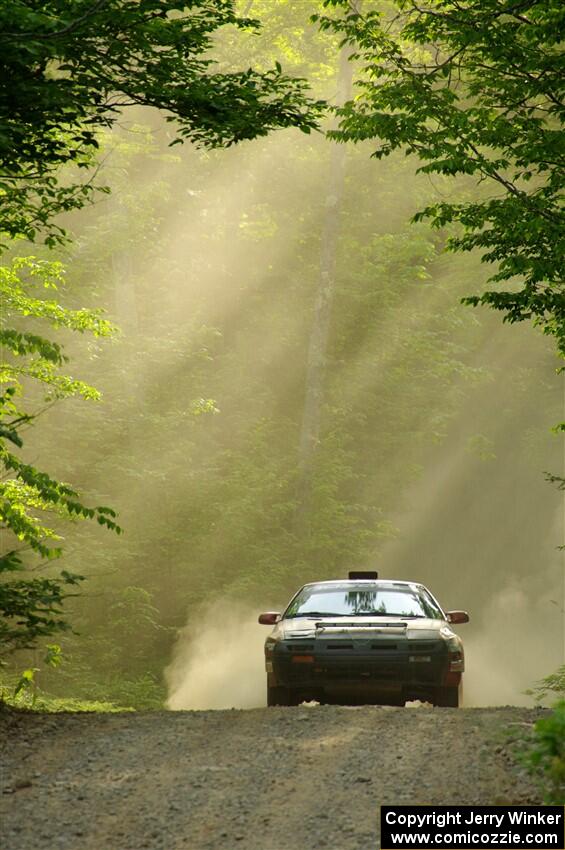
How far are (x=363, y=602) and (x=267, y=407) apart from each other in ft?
70.0

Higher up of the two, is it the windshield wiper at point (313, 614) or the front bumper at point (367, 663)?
the windshield wiper at point (313, 614)

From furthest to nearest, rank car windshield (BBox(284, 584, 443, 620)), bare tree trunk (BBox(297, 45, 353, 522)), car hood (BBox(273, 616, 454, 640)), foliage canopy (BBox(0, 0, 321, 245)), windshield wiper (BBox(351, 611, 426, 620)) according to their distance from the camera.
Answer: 1. bare tree trunk (BBox(297, 45, 353, 522))
2. car windshield (BBox(284, 584, 443, 620))
3. windshield wiper (BBox(351, 611, 426, 620))
4. car hood (BBox(273, 616, 454, 640))
5. foliage canopy (BBox(0, 0, 321, 245))

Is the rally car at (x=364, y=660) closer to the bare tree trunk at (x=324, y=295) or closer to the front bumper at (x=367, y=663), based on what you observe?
the front bumper at (x=367, y=663)

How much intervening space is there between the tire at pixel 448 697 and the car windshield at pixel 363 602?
0.96 metres

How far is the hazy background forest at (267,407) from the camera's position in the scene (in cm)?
2702

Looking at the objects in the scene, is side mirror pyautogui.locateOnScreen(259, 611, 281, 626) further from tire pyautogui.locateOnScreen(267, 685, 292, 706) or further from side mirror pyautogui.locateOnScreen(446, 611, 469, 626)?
side mirror pyautogui.locateOnScreen(446, 611, 469, 626)

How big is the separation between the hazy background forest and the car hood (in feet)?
40.5

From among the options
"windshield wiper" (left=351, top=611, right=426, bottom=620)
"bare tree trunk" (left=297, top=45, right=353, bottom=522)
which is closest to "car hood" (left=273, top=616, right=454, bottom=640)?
"windshield wiper" (left=351, top=611, right=426, bottom=620)

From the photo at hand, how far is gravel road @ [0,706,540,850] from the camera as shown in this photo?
6.71 meters

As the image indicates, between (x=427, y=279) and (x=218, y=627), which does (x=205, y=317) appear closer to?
(x=427, y=279)

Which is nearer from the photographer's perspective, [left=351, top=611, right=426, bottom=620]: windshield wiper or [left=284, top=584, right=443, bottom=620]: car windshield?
[left=351, top=611, right=426, bottom=620]: windshield wiper

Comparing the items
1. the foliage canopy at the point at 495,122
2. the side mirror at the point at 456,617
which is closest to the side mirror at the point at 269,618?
the side mirror at the point at 456,617

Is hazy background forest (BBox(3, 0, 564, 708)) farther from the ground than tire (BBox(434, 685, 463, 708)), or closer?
farther from the ground

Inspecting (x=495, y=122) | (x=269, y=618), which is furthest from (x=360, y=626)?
(x=495, y=122)
